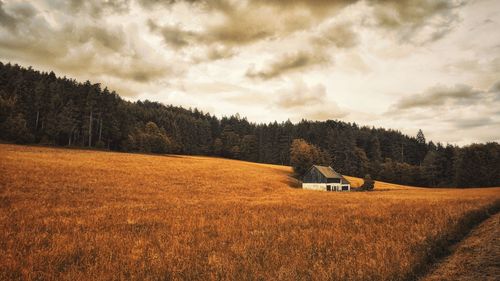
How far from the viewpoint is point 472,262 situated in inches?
336

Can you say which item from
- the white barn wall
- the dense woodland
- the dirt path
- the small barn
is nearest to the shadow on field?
the dirt path

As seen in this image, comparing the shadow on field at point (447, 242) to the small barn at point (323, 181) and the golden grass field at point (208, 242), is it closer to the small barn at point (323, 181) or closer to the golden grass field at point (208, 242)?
the golden grass field at point (208, 242)

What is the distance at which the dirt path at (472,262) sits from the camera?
7520mm

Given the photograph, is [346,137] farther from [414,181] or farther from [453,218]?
[453,218]

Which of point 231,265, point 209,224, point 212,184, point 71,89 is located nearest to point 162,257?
point 231,265

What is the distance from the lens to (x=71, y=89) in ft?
240

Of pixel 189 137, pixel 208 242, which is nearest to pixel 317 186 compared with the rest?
pixel 208 242

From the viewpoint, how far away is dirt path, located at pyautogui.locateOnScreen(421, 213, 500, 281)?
24.7ft

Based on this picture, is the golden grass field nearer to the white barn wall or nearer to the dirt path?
the dirt path

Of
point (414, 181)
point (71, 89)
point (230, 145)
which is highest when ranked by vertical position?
point (71, 89)

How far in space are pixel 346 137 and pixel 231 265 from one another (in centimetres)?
9464

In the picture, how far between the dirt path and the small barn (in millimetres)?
47010

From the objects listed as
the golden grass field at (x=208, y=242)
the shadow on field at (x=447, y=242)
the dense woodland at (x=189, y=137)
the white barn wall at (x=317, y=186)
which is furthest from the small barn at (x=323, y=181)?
the shadow on field at (x=447, y=242)

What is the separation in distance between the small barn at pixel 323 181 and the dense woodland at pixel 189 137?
12873 mm
